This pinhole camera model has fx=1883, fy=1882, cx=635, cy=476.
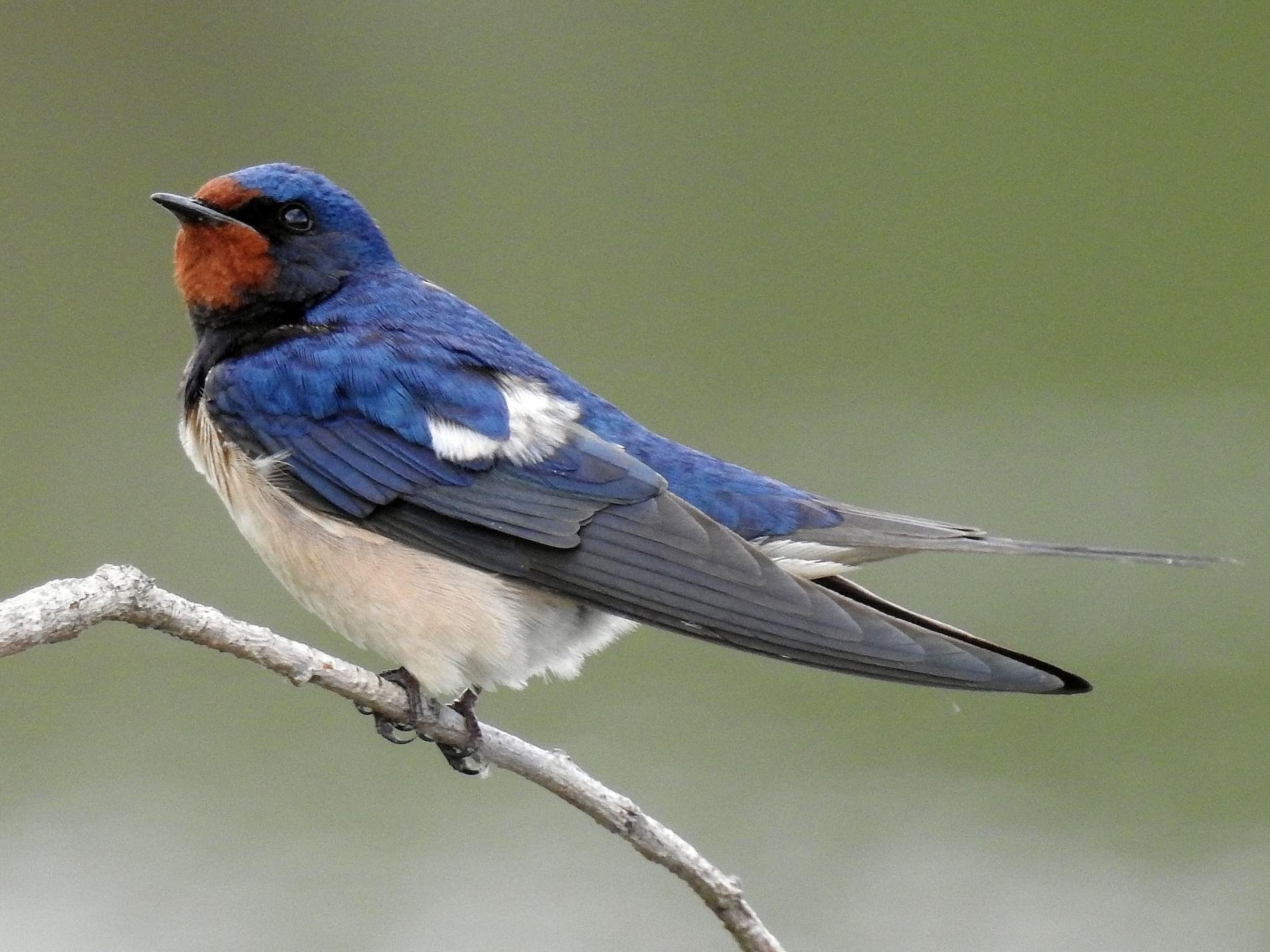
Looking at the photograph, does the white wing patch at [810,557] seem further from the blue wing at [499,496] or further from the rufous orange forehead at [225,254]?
the rufous orange forehead at [225,254]

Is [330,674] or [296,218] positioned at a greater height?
[296,218]

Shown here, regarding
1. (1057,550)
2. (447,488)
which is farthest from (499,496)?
(1057,550)

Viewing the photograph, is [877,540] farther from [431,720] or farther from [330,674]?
[330,674]

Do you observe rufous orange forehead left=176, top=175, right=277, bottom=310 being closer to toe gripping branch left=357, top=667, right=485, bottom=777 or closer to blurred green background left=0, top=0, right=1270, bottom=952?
toe gripping branch left=357, top=667, right=485, bottom=777

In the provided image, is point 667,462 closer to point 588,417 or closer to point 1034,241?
point 588,417

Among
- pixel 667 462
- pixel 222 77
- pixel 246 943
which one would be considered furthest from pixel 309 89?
pixel 667 462

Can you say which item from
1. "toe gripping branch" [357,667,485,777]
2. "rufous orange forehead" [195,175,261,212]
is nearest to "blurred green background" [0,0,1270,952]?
"toe gripping branch" [357,667,485,777]
